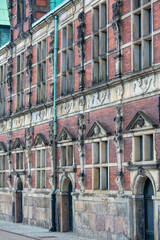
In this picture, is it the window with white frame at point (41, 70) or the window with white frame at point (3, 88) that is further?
the window with white frame at point (3, 88)

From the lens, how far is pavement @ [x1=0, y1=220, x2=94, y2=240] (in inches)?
884

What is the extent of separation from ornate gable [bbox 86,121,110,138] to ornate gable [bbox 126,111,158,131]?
183 cm

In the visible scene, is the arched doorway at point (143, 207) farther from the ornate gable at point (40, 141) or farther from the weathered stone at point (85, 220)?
the ornate gable at point (40, 141)

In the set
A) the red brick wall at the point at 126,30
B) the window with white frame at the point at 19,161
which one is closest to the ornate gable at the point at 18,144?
the window with white frame at the point at 19,161

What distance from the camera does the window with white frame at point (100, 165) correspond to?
70.7 feet

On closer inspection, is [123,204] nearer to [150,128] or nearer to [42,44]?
[150,128]

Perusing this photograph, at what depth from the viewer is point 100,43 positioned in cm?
2216

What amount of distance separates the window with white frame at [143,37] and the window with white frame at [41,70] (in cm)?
826

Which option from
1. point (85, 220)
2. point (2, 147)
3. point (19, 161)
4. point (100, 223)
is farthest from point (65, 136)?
point (2, 147)

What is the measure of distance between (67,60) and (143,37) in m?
6.33

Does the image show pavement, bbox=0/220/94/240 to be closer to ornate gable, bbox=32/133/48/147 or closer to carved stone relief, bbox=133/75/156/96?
ornate gable, bbox=32/133/48/147

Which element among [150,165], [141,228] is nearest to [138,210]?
[141,228]

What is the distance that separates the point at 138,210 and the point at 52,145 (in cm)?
758

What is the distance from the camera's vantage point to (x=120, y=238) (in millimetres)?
19875
